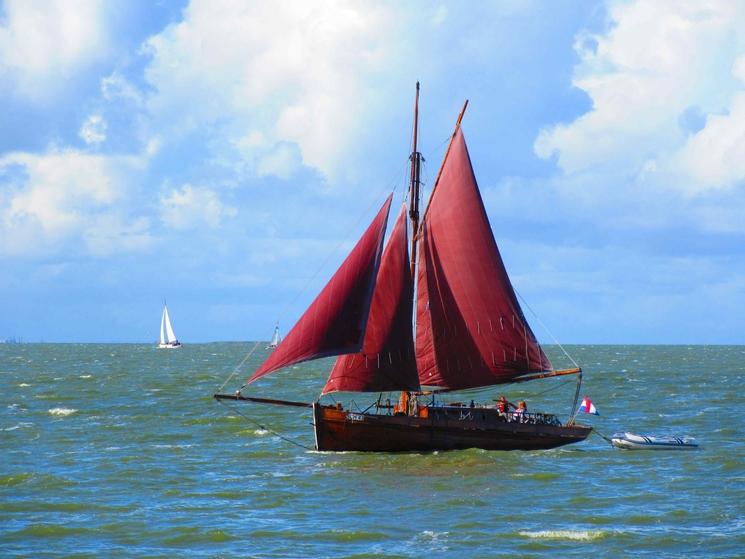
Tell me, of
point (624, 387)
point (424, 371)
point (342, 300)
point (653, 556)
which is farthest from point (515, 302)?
point (624, 387)

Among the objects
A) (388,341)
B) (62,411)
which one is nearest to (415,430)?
(388,341)

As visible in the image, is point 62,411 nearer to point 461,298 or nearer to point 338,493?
point 461,298

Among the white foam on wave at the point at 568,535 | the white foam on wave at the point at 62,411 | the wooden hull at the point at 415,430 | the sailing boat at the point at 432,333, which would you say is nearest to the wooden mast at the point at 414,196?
the sailing boat at the point at 432,333

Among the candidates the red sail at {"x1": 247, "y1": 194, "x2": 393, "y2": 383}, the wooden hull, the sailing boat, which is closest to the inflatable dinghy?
the sailing boat

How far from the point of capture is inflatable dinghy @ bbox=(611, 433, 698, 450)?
160 feet

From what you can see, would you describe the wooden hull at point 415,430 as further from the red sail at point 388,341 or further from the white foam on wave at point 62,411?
the white foam on wave at point 62,411

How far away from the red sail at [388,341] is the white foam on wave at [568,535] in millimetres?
15495

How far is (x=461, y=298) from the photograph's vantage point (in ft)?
158

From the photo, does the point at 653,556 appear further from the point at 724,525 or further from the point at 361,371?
the point at 361,371

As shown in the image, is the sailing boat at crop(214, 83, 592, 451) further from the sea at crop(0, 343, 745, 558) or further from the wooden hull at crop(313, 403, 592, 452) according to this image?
the sea at crop(0, 343, 745, 558)

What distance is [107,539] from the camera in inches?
Answer: 1208

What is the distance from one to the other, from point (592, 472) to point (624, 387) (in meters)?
49.2

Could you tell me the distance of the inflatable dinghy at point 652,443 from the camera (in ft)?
160

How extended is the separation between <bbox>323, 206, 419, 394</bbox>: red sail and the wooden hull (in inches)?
51.4
